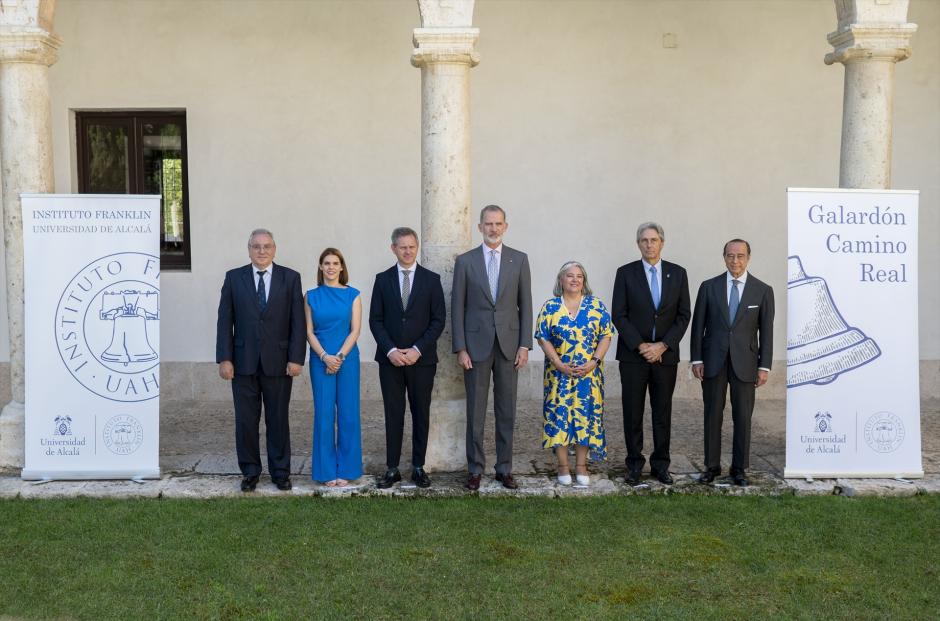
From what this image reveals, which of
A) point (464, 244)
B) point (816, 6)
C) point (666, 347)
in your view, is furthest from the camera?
point (816, 6)

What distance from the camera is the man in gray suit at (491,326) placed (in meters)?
6.19

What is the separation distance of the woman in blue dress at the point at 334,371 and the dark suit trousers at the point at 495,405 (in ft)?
2.65

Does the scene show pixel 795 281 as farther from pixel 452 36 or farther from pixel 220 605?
pixel 220 605

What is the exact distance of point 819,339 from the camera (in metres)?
6.39

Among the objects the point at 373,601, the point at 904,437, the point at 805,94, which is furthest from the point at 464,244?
the point at 805,94

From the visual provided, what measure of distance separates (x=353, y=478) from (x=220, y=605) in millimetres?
1962

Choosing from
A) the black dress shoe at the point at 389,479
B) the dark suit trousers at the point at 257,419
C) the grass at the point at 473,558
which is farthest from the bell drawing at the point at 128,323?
the black dress shoe at the point at 389,479

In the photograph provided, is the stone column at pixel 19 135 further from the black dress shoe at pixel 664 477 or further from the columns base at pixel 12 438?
the black dress shoe at pixel 664 477

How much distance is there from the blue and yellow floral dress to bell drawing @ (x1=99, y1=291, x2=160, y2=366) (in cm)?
282

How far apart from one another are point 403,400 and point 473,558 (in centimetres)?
157

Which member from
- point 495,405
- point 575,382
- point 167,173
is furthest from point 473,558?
point 167,173

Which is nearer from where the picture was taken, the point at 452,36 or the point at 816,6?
the point at 452,36

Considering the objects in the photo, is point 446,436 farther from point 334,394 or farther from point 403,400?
point 334,394

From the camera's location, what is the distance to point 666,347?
6.22 metres
